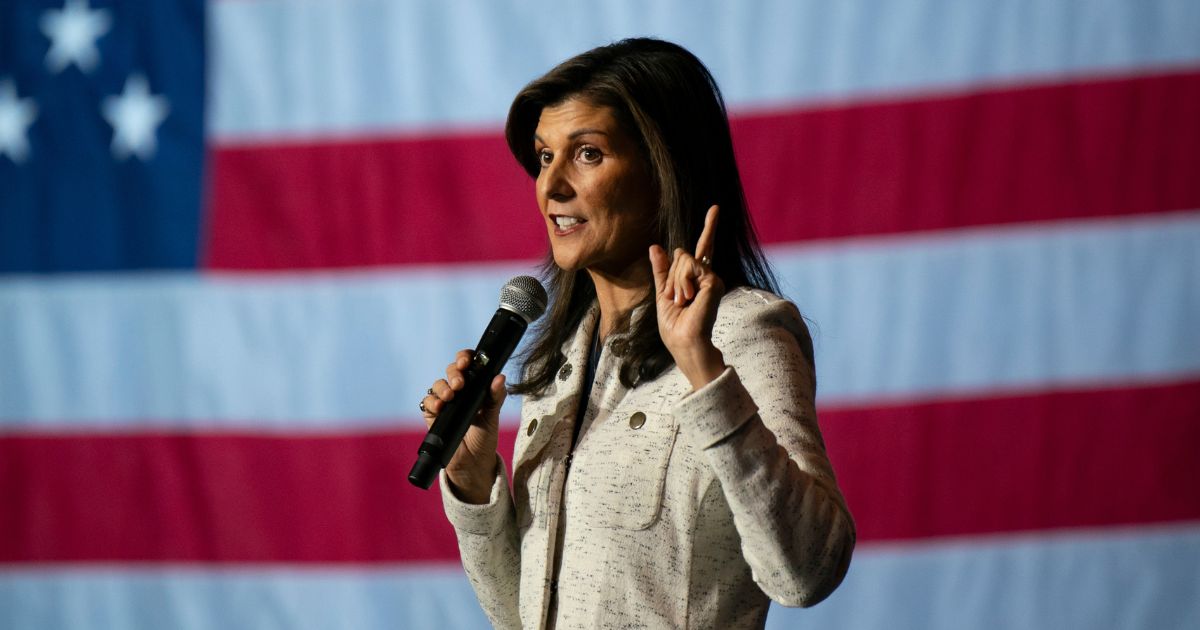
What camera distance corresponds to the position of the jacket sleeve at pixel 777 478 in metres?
0.89

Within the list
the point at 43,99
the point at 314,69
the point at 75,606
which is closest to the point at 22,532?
the point at 75,606

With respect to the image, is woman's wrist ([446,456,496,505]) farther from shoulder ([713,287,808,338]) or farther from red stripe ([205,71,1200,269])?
red stripe ([205,71,1200,269])

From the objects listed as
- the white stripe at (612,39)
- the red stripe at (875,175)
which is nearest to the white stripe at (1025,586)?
the red stripe at (875,175)

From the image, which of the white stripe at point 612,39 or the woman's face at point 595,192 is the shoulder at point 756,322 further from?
the white stripe at point 612,39

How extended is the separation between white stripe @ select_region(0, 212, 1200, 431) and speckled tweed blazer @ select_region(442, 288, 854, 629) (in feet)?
2.94

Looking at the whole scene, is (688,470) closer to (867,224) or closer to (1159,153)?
(867,224)

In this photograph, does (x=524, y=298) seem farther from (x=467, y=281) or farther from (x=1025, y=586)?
(x=1025, y=586)

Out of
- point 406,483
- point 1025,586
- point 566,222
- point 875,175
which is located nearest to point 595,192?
point 566,222

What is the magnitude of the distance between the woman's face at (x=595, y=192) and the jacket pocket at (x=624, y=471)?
17cm

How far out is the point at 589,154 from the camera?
1164 millimetres

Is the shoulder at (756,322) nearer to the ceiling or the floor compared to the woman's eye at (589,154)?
nearer to the floor

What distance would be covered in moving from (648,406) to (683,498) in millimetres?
96

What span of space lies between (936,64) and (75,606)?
1.87m

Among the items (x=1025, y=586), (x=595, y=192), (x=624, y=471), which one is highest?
(x=595, y=192)
